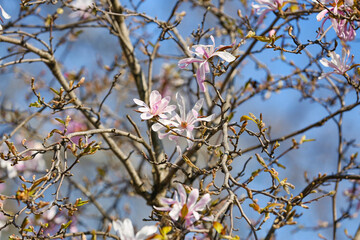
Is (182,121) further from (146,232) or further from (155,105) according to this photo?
(146,232)

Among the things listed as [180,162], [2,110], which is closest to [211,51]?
[180,162]

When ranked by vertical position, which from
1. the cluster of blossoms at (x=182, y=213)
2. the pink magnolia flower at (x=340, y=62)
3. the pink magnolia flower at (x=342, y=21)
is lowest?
the cluster of blossoms at (x=182, y=213)

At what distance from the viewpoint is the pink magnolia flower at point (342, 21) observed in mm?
1165

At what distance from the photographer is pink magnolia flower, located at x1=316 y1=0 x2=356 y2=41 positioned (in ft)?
3.82

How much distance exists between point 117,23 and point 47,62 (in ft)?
1.35

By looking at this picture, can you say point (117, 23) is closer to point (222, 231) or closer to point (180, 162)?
point (180, 162)

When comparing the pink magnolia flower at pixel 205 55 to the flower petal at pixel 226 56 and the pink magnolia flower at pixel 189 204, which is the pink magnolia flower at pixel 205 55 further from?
the pink magnolia flower at pixel 189 204

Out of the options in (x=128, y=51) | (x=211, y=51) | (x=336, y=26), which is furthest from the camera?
(x=128, y=51)

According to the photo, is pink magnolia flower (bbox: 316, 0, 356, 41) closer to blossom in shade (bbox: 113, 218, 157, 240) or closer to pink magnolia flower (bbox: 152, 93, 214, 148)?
pink magnolia flower (bbox: 152, 93, 214, 148)

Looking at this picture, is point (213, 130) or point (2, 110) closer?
point (213, 130)

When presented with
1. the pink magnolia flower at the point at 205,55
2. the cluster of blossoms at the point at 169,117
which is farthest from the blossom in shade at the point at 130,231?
the pink magnolia flower at the point at 205,55

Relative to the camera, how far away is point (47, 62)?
1589 mm

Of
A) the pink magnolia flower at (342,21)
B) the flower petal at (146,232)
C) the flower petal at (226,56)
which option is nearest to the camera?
the flower petal at (146,232)

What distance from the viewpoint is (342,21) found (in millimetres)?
1210
